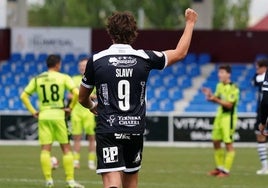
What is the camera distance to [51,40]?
127ft

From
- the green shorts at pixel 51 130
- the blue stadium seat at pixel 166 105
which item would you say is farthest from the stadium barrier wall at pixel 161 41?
the green shorts at pixel 51 130

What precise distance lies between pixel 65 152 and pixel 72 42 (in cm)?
2249

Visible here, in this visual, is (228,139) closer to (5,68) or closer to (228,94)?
(228,94)

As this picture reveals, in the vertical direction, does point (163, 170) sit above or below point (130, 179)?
below

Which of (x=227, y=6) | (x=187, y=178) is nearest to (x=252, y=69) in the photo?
(x=187, y=178)

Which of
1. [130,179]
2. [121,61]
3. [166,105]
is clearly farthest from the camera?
[166,105]

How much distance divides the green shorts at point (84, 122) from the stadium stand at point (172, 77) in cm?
1406

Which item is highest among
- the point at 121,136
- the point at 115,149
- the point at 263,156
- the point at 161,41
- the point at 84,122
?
the point at 161,41

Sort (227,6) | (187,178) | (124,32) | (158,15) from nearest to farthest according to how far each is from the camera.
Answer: (124,32) < (187,178) < (158,15) < (227,6)

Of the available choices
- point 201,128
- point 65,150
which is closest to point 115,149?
point 65,150

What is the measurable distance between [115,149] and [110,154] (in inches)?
2.8

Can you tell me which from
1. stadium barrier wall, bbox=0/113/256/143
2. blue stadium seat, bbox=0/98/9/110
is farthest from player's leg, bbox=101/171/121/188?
blue stadium seat, bbox=0/98/9/110

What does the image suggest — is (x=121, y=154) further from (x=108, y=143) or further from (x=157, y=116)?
(x=157, y=116)

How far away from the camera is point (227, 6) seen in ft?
264
